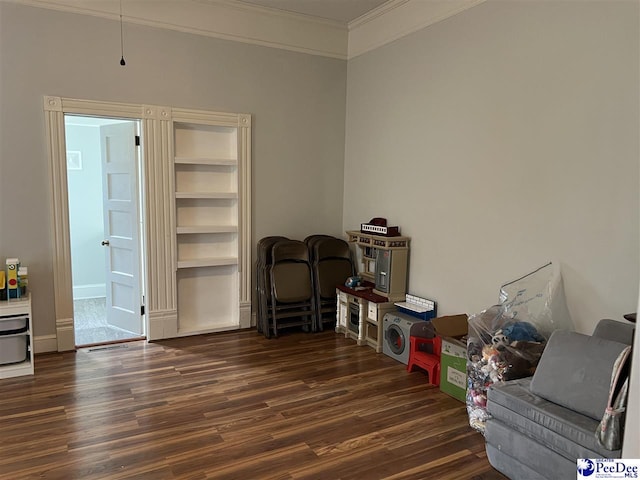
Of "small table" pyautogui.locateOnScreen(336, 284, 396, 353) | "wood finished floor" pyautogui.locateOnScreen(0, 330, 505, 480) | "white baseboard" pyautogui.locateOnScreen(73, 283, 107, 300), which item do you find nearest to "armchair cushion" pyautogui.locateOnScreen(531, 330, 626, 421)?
"wood finished floor" pyautogui.locateOnScreen(0, 330, 505, 480)

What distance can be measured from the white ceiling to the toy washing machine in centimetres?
299

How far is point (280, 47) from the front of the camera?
497 cm

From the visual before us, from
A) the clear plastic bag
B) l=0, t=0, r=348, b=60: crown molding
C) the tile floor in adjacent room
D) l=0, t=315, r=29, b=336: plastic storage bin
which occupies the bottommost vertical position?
the tile floor in adjacent room

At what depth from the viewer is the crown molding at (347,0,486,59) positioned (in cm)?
401

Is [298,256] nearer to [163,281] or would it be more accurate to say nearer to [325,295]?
[325,295]

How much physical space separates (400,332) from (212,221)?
7.33ft

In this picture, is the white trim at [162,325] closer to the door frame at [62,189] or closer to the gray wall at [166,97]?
the door frame at [62,189]

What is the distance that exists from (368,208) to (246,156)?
140cm

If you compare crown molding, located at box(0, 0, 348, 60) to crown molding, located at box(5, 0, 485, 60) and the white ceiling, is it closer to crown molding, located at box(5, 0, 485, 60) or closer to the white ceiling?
crown molding, located at box(5, 0, 485, 60)

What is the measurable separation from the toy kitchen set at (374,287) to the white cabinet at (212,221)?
3.56ft

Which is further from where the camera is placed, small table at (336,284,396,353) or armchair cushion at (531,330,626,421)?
small table at (336,284,396,353)

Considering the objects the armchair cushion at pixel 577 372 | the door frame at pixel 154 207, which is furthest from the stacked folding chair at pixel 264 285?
the armchair cushion at pixel 577 372

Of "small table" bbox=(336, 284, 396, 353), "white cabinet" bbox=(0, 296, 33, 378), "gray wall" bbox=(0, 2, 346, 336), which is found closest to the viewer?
"white cabinet" bbox=(0, 296, 33, 378)

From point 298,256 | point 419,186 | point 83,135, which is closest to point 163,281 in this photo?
point 298,256
